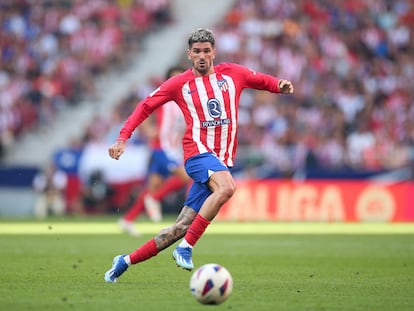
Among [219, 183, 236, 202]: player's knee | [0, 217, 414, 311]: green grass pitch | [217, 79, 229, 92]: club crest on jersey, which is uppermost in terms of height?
[217, 79, 229, 92]: club crest on jersey

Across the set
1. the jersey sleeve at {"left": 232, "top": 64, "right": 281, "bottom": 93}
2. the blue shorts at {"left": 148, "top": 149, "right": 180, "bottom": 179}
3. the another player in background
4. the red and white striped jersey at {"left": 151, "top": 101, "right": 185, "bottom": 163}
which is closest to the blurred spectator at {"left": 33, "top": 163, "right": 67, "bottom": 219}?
the another player in background

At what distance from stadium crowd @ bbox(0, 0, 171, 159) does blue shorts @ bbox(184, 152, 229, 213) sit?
20.0 meters

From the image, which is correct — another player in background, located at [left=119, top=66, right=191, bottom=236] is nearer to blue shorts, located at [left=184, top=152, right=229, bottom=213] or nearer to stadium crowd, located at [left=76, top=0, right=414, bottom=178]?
stadium crowd, located at [left=76, top=0, right=414, bottom=178]

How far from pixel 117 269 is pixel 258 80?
2339mm

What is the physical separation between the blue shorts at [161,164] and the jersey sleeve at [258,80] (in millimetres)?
7372

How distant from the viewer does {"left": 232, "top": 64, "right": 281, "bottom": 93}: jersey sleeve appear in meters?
9.79

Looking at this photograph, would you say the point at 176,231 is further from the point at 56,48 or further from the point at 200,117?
the point at 56,48

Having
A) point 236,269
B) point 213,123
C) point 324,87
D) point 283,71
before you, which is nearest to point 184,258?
point 213,123

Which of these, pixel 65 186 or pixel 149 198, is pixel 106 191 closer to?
pixel 65 186

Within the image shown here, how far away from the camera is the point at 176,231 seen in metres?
9.63


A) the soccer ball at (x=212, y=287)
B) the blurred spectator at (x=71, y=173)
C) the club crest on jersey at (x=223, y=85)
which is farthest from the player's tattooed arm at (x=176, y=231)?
the blurred spectator at (x=71, y=173)

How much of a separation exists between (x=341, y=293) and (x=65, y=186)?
694 inches

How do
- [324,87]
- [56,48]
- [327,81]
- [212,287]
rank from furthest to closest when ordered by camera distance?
[56,48] < [327,81] < [324,87] < [212,287]

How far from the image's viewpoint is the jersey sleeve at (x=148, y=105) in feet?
31.2
